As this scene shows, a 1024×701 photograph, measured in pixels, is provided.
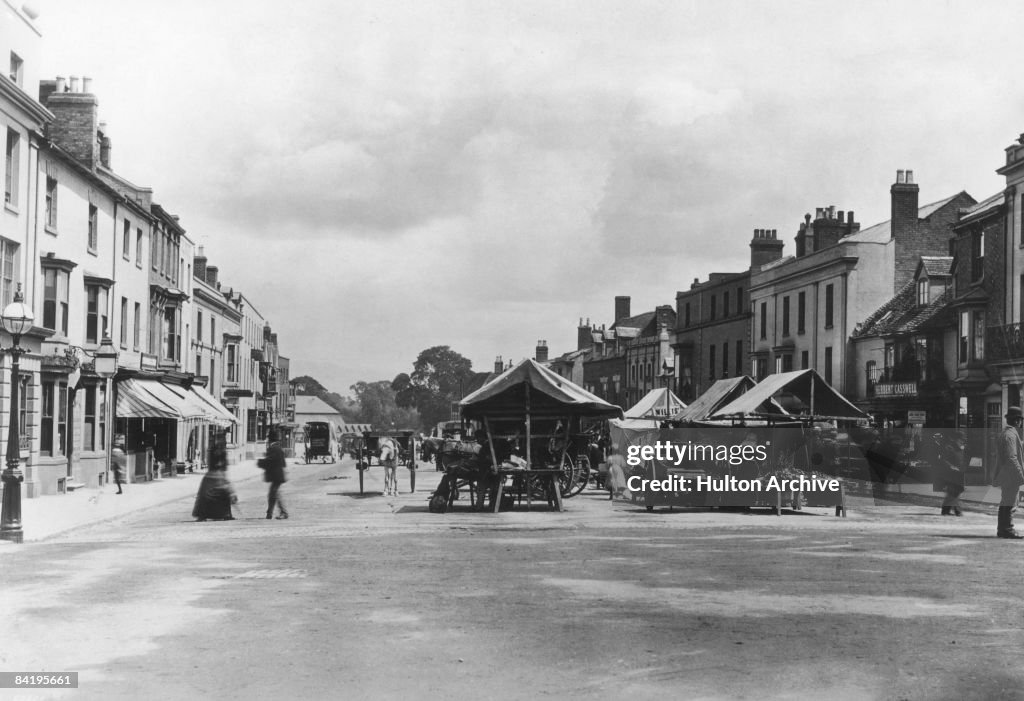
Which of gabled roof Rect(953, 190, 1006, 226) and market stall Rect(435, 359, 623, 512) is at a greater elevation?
gabled roof Rect(953, 190, 1006, 226)

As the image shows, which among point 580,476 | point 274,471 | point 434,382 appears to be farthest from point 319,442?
point 434,382

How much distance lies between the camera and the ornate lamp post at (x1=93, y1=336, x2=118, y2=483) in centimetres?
3177

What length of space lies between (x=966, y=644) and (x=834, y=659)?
4.34ft

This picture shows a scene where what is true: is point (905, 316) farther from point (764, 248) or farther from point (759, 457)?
point (759, 457)

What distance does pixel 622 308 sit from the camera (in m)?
97.7

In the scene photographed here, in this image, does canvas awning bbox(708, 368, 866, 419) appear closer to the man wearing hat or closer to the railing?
the man wearing hat

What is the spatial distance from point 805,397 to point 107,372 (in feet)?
63.6

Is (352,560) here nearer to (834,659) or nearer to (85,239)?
(834,659)

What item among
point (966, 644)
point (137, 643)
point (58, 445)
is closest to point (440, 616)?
point (137, 643)

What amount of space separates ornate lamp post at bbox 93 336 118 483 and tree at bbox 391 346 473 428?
125623 millimetres

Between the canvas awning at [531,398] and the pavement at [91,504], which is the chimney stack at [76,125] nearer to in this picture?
the pavement at [91,504]

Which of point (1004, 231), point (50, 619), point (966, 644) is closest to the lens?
point (966, 644)

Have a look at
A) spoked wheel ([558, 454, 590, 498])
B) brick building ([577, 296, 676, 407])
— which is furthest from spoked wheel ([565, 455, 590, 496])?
brick building ([577, 296, 676, 407])

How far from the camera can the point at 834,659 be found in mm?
8102
